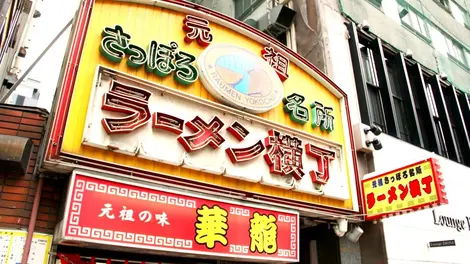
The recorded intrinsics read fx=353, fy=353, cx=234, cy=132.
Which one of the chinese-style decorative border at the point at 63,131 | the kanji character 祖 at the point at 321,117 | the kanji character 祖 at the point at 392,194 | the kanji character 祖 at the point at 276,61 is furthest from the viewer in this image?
the kanji character 祖 at the point at 321,117

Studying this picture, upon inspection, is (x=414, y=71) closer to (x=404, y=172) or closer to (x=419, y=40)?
(x=419, y=40)

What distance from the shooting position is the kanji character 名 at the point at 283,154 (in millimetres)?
6941

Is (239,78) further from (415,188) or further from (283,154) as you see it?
(415,188)

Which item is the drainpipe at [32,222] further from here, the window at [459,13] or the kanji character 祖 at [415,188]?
the window at [459,13]

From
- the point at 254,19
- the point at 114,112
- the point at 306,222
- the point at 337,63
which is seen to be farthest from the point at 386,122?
the point at 114,112

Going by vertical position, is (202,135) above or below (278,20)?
below

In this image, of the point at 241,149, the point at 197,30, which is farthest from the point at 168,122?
the point at 197,30

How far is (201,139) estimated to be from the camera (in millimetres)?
6129

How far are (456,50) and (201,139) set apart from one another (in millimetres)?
17138

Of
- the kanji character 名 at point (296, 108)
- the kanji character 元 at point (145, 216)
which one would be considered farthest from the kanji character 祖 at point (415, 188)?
the kanji character 元 at point (145, 216)

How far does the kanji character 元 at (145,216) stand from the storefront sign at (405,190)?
495 cm

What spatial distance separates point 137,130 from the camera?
5570mm

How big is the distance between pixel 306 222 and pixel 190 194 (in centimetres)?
339

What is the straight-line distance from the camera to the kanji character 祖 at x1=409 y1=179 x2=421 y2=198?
697cm
